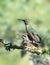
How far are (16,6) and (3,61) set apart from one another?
94cm

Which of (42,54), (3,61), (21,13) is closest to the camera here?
(42,54)

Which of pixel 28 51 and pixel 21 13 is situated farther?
pixel 21 13

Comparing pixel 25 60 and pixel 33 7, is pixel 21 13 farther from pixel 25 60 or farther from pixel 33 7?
pixel 25 60

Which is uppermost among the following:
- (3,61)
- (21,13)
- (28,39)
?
(21,13)

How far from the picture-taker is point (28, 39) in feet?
9.89

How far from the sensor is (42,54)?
9.59 feet

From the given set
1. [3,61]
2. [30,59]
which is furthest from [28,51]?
[3,61]

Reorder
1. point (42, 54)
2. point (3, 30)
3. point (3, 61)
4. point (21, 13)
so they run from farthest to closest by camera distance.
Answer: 1. point (21, 13)
2. point (3, 30)
3. point (3, 61)
4. point (42, 54)

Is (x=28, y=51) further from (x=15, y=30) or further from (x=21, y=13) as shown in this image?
(x=21, y=13)

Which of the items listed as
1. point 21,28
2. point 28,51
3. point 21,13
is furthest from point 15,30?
point 28,51

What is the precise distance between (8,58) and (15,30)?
472mm

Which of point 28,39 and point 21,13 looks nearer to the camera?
point 28,39

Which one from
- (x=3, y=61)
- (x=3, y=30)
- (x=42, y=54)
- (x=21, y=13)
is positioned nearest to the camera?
(x=42, y=54)

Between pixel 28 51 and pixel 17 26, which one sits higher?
pixel 17 26
